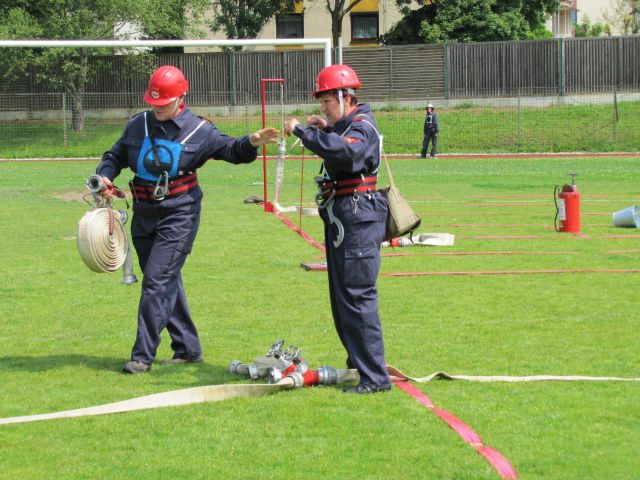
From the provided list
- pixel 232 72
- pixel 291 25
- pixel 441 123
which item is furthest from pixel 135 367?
pixel 291 25

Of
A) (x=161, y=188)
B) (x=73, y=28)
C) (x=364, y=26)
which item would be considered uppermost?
(x=364, y=26)

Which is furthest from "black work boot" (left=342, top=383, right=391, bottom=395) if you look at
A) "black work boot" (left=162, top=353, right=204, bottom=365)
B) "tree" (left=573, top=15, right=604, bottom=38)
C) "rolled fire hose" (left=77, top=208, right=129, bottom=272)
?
"tree" (left=573, top=15, right=604, bottom=38)

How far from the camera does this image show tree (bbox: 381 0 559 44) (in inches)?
1711

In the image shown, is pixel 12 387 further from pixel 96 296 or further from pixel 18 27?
pixel 18 27

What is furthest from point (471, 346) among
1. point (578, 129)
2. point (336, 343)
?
point (578, 129)

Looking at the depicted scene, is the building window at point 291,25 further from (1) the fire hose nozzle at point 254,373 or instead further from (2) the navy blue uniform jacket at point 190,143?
(1) the fire hose nozzle at point 254,373

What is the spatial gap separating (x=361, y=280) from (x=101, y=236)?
206cm

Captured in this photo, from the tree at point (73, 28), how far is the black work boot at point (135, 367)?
3047 cm

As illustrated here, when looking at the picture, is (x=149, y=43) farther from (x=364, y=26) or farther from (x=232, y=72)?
(x=364, y=26)

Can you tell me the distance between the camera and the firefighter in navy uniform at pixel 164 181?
7.11 metres

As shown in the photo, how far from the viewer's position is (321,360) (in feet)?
24.5

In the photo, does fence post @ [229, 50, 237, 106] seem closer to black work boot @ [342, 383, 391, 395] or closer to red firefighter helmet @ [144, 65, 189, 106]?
red firefighter helmet @ [144, 65, 189, 106]

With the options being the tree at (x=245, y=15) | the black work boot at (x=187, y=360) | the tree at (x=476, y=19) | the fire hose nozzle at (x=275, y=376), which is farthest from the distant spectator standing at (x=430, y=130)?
the fire hose nozzle at (x=275, y=376)

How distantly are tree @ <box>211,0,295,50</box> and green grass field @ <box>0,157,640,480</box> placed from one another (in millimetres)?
32092
